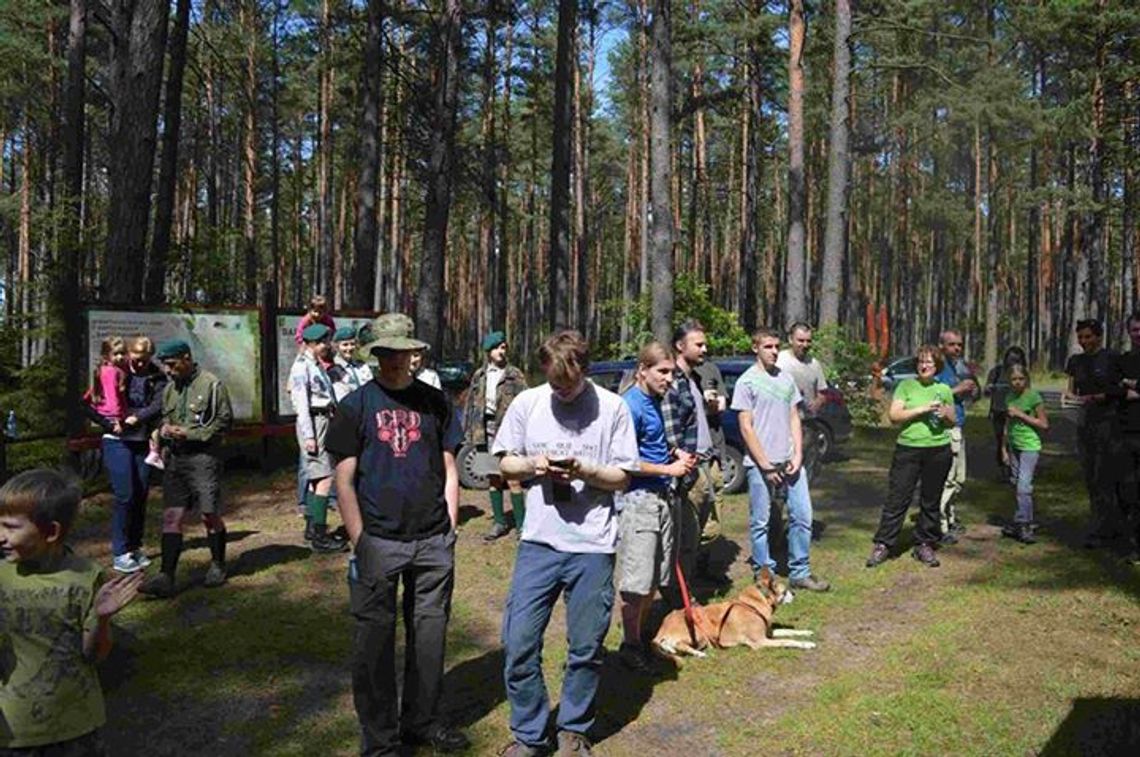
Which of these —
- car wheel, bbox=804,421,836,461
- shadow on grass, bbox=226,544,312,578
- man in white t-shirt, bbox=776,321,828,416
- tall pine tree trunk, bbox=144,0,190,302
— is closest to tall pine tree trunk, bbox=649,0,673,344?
car wheel, bbox=804,421,836,461

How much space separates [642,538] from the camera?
4906 millimetres

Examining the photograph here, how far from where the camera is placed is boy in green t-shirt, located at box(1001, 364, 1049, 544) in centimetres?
791

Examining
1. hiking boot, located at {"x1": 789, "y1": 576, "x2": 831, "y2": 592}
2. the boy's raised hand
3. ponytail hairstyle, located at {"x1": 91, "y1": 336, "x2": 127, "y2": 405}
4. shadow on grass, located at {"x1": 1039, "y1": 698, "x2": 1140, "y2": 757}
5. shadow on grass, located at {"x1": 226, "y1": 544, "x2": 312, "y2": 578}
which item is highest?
ponytail hairstyle, located at {"x1": 91, "y1": 336, "x2": 127, "y2": 405}

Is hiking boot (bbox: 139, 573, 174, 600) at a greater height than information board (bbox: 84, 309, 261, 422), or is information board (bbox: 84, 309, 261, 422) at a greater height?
information board (bbox: 84, 309, 261, 422)

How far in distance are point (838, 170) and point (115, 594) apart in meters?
15.7

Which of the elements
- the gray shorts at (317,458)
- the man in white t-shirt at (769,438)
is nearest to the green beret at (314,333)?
the gray shorts at (317,458)

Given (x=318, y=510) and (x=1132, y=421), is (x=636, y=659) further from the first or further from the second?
(x=1132, y=421)

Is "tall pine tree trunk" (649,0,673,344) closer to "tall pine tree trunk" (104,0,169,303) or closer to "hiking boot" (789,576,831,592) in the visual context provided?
"hiking boot" (789,576,831,592)

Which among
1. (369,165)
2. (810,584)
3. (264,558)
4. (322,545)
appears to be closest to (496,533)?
(322,545)

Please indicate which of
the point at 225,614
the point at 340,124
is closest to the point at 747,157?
the point at 340,124

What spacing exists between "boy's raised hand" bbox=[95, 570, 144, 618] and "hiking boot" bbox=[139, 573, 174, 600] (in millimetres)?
4180

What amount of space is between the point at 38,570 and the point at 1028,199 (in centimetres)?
3085

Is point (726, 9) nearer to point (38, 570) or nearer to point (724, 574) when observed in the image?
point (724, 574)

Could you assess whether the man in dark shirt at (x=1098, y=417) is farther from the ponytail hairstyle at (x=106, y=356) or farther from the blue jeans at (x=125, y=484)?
the ponytail hairstyle at (x=106, y=356)
